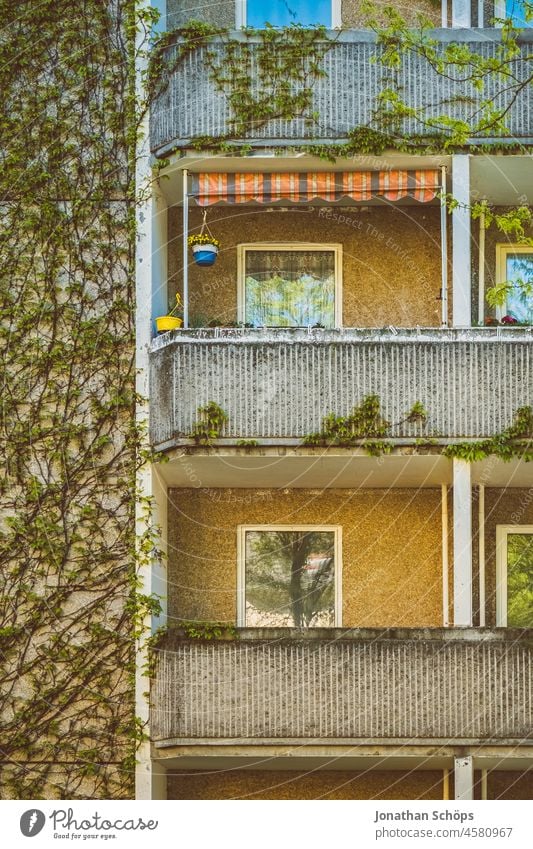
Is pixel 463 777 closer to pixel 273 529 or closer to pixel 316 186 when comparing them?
pixel 273 529

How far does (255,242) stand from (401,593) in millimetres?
4806

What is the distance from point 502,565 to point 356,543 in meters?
1.83

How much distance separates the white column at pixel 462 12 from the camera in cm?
1812

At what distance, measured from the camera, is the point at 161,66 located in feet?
58.8

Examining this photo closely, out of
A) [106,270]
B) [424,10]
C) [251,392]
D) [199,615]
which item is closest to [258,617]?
[199,615]

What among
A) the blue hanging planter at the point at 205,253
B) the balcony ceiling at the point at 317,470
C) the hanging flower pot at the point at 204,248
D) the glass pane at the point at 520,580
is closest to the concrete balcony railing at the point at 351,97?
the hanging flower pot at the point at 204,248

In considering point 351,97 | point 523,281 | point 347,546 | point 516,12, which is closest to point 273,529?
point 347,546

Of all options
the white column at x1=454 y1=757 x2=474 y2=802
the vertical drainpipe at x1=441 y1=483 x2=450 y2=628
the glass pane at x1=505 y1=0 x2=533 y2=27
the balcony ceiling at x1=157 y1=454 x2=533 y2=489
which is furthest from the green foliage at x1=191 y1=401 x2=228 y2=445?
the glass pane at x1=505 y1=0 x2=533 y2=27

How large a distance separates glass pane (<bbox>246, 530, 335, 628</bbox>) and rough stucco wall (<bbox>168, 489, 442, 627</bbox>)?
19 cm

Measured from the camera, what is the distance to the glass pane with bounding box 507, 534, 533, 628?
18.3 metres

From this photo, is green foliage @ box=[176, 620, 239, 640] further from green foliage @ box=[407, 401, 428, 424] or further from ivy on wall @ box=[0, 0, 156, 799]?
green foliage @ box=[407, 401, 428, 424]
